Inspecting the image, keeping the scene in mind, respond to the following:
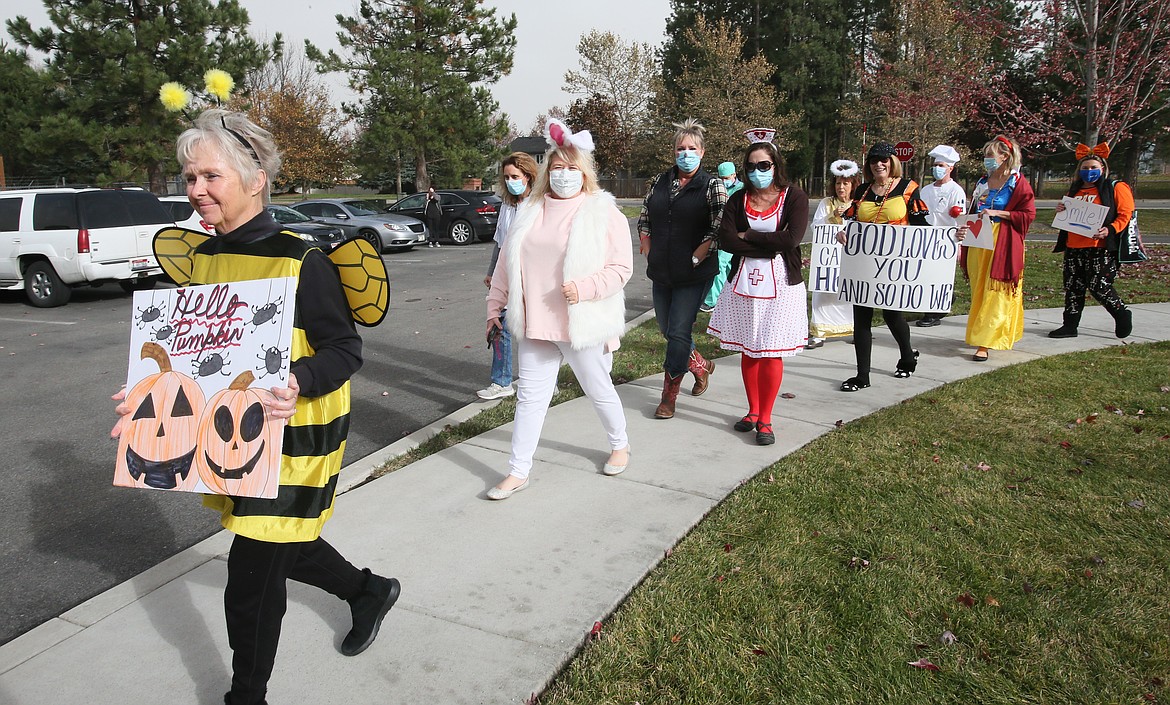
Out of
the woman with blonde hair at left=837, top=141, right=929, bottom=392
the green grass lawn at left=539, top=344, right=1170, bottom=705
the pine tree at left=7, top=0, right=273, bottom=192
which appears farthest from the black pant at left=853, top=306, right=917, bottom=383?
the pine tree at left=7, top=0, right=273, bottom=192

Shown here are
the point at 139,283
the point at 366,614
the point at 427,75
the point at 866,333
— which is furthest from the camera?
the point at 427,75

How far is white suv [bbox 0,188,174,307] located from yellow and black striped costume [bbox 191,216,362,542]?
454 inches

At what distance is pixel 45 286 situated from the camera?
41.6 ft

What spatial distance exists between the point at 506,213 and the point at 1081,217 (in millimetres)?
5584

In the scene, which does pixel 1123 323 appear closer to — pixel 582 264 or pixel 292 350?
pixel 582 264

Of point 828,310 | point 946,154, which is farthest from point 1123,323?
point 828,310

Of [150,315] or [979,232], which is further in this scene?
[979,232]

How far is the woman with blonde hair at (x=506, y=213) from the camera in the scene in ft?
19.0

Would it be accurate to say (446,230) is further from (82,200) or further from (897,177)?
(897,177)

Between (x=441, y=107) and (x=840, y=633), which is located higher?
(x=441, y=107)

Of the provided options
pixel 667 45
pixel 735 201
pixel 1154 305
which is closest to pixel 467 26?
pixel 667 45

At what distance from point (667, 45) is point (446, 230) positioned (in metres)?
31.2

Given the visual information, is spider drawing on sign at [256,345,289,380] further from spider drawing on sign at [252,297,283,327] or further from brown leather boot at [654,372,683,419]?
brown leather boot at [654,372,683,419]

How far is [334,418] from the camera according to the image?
2482mm
